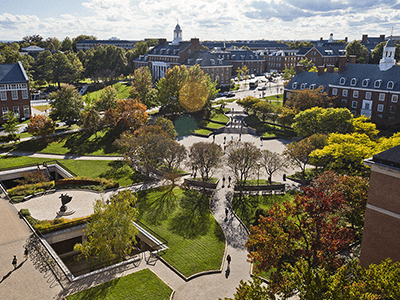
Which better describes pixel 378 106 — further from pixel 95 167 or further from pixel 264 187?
pixel 95 167

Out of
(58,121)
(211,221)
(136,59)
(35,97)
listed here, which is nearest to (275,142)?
(211,221)

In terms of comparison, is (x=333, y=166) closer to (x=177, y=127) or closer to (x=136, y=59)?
(x=177, y=127)

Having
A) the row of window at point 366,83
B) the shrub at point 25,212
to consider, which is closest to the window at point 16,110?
the shrub at point 25,212

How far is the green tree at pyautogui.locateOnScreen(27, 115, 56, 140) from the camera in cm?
5724

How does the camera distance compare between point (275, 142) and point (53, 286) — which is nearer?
point (53, 286)

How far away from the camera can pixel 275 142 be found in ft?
214

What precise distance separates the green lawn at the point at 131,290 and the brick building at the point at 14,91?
2277 inches

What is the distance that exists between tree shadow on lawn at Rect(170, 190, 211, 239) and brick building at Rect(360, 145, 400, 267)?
52.2 ft

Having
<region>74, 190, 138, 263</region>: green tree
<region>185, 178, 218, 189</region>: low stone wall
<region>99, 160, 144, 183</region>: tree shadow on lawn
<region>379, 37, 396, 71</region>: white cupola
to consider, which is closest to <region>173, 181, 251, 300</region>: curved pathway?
<region>74, 190, 138, 263</region>: green tree

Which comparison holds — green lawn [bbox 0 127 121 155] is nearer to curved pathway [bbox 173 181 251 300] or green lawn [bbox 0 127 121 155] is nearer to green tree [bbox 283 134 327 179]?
green tree [bbox 283 134 327 179]

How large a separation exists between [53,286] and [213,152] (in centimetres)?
2432

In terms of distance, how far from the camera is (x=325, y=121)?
5594 cm

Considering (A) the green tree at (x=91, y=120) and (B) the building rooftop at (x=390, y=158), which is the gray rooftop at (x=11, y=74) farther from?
(B) the building rooftop at (x=390, y=158)

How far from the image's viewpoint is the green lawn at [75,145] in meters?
56.5
